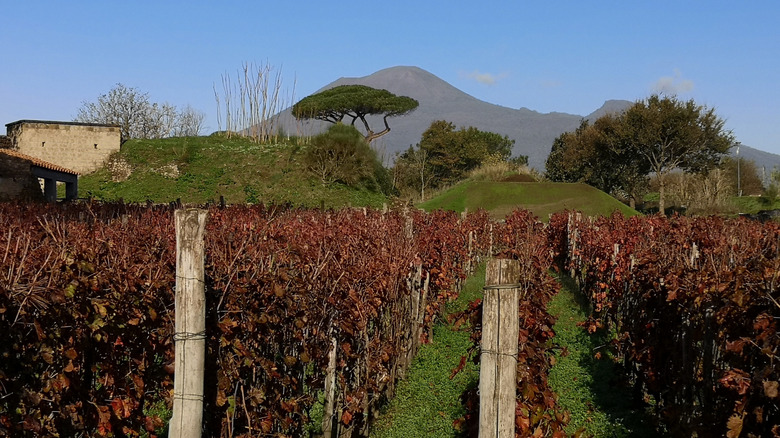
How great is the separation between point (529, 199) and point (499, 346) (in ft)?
109

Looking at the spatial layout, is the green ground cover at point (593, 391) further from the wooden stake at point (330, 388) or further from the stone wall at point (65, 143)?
the stone wall at point (65, 143)

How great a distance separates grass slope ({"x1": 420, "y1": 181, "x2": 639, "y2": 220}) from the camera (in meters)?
34.3

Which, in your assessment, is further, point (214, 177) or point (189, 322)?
point (214, 177)

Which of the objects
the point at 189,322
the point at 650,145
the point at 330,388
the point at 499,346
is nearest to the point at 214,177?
the point at 650,145

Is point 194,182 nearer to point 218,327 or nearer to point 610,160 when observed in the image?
point 610,160

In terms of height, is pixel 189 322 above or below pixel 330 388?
above

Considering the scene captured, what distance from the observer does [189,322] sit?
3.79 meters

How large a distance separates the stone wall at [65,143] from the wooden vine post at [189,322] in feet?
138

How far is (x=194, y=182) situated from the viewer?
135ft

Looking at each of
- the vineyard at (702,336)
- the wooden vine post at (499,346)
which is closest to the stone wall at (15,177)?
the vineyard at (702,336)

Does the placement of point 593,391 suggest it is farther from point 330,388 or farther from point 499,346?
point 499,346

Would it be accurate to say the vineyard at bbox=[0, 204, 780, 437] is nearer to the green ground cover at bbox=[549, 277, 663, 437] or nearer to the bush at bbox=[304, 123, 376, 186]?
the green ground cover at bbox=[549, 277, 663, 437]

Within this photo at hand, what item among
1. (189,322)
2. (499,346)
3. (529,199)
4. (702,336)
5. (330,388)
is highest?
(529,199)

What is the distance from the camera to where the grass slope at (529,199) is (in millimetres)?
34281
